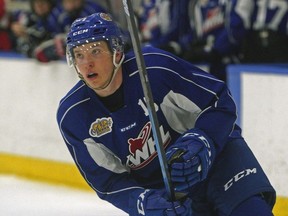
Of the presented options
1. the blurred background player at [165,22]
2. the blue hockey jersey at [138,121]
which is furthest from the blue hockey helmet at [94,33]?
the blurred background player at [165,22]

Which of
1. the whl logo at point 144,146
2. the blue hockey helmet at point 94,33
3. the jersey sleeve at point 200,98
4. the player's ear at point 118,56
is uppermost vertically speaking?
the blue hockey helmet at point 94,33

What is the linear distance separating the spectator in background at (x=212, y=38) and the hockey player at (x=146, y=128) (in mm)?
1514

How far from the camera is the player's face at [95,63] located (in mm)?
2369

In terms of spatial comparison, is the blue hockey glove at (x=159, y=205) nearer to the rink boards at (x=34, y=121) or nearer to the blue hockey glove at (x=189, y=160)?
the blue hockey glove at (x=189, y=160)

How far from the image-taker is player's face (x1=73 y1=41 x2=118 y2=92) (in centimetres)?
237

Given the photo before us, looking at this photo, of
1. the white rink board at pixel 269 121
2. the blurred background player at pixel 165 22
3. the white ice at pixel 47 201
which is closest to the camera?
the white rink board at pixel 269 121

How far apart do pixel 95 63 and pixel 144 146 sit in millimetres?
315

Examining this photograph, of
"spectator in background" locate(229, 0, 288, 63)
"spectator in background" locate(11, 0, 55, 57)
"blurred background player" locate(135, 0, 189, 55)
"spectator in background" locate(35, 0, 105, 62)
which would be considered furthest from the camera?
"spectator in background" locate(11, 0, 55, 57)

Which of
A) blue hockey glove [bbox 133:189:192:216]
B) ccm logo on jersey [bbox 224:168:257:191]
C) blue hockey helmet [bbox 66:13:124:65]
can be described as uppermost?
blue hockey helmet [bbox 66:13:124:65]

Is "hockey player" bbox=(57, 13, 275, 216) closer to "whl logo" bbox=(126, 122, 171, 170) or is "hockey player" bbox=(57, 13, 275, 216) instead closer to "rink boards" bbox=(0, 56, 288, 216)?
"whl logo" bbox=(126, 122, 171, 170)

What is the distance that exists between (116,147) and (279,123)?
1190mm

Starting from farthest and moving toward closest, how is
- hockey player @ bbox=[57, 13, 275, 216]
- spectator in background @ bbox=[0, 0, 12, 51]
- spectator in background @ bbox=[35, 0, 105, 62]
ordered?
spectator in background @ bbox=[0, 0, 12, 51] → spectator in background @ bbox=[35, 0, 105, 62] → hockey player @ bbox=[57, 13, 275, 216]

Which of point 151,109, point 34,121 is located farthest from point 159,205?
point 34,121

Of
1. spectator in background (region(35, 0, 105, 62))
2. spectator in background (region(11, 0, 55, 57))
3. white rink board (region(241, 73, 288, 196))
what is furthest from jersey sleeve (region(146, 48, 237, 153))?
spectator in background (region(11, 0, 55, 57))
